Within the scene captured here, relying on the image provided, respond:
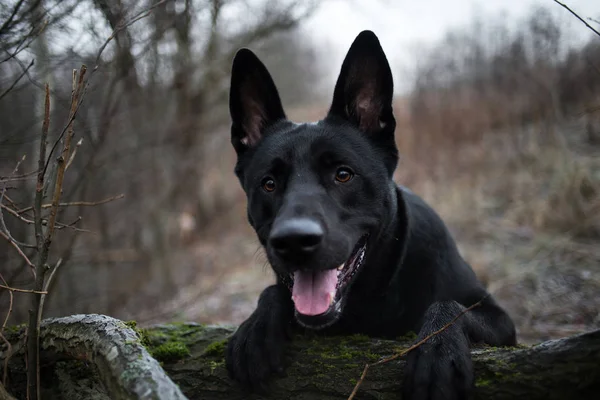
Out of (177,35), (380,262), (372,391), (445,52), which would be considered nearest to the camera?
(372,391)

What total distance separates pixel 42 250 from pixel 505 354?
5.76ft

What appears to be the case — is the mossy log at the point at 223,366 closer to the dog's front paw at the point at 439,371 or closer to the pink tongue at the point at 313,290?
the dog's front paw at the point at 439,371

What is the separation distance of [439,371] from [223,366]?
A: 969mm

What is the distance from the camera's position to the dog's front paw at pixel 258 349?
200 centimetres

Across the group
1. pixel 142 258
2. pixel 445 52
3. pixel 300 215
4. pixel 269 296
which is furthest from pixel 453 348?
pixel 445 52

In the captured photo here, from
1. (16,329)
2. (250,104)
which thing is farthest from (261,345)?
(250,104)

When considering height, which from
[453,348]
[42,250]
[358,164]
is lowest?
[453,348]

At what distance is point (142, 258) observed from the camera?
8.84 metres

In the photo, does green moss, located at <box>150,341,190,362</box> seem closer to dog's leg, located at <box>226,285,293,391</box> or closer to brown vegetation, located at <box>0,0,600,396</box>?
dog's leg, located at <box>226,285,293,391</box>

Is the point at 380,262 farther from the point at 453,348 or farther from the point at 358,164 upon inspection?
the point at 453,348

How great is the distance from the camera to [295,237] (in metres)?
1.86

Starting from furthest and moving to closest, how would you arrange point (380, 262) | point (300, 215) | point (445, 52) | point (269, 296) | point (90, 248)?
point (445, 52) < point (90, 248) < point (380, 262) < point (269, 296) < point (300, 215)

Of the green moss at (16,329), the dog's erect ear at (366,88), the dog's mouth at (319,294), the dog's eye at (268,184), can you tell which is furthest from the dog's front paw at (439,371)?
the green moss at (16,329)

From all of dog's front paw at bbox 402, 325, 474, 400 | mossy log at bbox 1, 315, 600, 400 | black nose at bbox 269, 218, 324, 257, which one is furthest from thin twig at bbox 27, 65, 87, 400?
dog's front paw at bbox 402, 325, 474, 400
